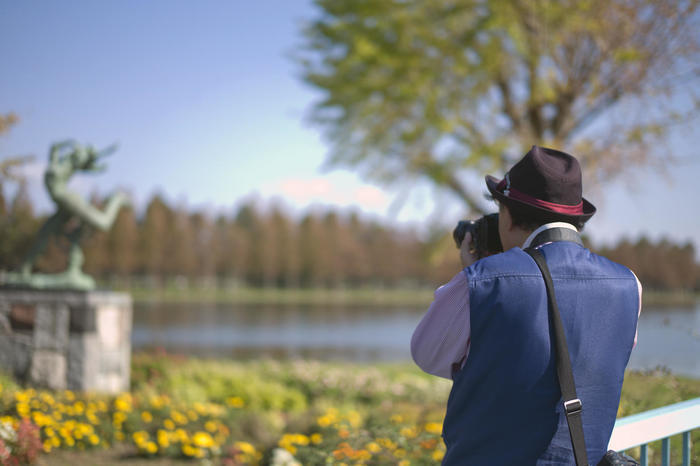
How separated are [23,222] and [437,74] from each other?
1224 centimetres

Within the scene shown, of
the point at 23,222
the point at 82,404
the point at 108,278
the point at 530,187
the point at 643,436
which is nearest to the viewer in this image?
the point at 530,187

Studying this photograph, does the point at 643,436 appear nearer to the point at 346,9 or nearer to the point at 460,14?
the point at 460,14

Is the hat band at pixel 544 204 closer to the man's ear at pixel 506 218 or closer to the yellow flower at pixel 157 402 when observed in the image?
the man's ear at pixel 506 218

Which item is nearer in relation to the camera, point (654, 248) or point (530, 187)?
point (530, 187)

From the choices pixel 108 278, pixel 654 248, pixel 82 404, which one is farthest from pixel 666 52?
pixel 108 278

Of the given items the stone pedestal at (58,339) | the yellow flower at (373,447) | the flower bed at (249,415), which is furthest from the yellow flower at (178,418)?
the yellow flower at (373,447)

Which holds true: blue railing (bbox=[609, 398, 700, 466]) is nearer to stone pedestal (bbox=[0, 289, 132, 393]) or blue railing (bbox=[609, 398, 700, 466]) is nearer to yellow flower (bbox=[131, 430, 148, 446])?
yellow flower (bbox=[131, 430, 148, 446])

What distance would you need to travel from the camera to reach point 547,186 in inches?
60.6

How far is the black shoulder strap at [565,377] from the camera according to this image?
1.40 m

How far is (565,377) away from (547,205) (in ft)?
1.47

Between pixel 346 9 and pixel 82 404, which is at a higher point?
pixel 346 9

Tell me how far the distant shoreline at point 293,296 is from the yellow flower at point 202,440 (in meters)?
39.7

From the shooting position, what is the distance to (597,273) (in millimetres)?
1461

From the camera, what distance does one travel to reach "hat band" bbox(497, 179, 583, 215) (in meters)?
1.54
